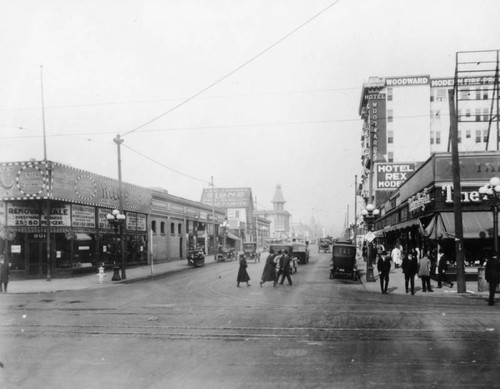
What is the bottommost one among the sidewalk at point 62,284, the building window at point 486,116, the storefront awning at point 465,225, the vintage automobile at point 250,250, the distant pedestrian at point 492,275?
the vintage automobile at point 250,250

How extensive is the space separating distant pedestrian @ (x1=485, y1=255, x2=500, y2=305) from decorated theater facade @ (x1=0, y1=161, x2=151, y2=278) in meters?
18.7

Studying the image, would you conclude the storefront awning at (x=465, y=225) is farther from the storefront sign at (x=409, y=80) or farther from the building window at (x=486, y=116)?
the storefront sign at (x=409, y=80)

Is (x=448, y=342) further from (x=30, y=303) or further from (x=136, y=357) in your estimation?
(x=30, y=303)

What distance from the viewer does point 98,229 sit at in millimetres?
33062

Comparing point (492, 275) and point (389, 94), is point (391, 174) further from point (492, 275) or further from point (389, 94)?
point (389, 94)

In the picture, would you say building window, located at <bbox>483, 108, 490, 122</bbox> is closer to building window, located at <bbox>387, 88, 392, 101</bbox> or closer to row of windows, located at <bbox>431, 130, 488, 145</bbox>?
row of windows, located at <bbox>431, 130, 488, 145</bbox>

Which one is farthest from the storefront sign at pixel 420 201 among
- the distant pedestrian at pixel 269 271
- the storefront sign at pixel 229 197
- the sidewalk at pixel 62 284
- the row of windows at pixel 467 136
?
the storefront sign at pixel 229 197

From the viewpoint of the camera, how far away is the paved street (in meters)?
7.65

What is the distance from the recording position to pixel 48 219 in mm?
27047

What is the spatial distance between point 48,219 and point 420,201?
20.6 m

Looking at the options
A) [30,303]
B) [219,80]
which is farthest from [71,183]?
[219,80]

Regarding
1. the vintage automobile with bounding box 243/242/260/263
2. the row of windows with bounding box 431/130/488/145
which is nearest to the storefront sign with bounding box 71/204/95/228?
the vintage automobile with bounding box 243/242/260/263

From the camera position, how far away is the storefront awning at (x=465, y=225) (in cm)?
2230

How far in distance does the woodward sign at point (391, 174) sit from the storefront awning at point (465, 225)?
14339 mm
